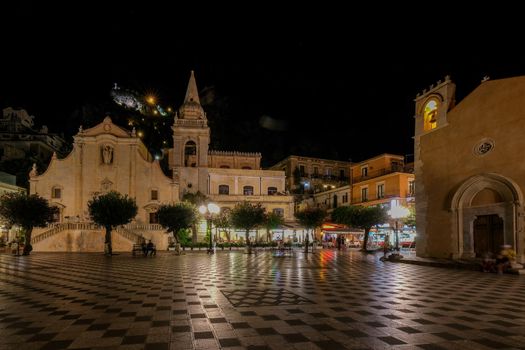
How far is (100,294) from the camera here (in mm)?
10383

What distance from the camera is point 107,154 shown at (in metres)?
41.3

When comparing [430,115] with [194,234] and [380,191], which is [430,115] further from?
[194,234]

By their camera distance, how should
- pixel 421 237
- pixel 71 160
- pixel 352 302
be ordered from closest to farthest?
pixel 352 302, pixel 421 237, pixel 71 160

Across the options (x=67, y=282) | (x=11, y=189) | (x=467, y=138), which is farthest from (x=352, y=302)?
(x=11, y=189)

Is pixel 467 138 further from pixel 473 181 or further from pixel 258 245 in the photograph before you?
pixel 258 245

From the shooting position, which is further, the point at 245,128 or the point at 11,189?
the point at 245,128

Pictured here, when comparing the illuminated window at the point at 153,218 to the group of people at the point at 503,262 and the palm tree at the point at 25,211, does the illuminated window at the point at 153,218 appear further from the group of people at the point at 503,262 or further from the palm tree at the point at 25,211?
the group of people at the point at 503,262

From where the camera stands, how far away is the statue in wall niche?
41.2 metres

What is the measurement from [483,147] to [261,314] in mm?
17076

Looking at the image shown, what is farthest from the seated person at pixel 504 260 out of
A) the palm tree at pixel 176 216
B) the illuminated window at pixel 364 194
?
the illuminated window at pixel 364 194

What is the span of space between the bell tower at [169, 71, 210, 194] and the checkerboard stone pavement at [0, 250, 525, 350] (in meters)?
32.7

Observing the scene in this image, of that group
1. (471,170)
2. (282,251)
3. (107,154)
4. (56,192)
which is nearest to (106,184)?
(107,154)

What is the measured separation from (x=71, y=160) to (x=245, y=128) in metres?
44.7

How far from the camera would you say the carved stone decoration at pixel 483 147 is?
19.2 m
